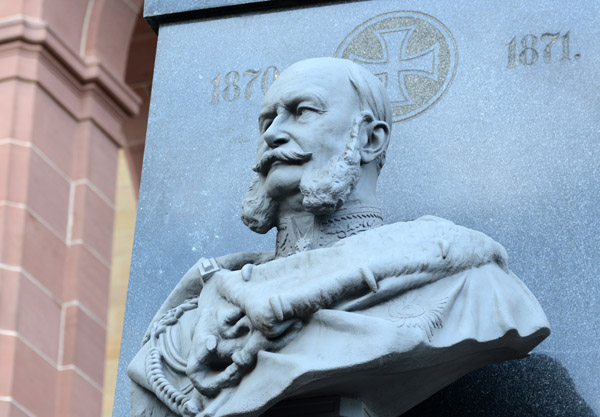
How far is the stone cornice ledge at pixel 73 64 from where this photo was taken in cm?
838

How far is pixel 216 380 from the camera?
4.48m

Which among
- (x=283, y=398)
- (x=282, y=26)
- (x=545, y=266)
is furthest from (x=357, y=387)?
(x=282, y=26)

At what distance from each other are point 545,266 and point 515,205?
29cm

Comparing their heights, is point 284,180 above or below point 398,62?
below

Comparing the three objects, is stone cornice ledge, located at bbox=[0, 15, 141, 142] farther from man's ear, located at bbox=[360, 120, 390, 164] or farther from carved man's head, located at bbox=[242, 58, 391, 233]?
man's ear, located at bbox=[360, 120, 390, 164]

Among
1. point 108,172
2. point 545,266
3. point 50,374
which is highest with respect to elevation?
Answer: point 108,172

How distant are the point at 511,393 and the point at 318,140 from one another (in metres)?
1.03

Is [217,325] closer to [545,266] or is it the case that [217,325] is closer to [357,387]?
[357,387]

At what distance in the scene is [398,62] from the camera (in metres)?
5.90

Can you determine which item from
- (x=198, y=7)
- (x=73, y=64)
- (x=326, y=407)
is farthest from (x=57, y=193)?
(x=326, y=407)

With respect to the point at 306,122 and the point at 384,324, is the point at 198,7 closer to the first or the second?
the point at 306,122

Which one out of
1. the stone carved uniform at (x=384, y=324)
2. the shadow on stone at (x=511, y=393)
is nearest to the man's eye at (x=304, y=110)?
the stone carved uniform at (x=384, y=324)

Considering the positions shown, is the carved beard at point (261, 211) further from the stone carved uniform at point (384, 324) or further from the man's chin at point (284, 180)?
the stone carved uniform at point (384, 324)

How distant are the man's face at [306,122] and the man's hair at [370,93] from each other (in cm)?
2
